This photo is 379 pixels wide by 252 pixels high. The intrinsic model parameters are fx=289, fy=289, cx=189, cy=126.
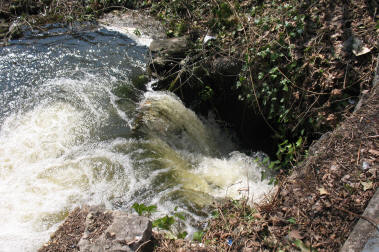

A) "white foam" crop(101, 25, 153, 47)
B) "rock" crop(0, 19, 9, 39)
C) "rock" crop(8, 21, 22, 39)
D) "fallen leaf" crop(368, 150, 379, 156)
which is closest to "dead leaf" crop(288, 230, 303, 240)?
"fallen leaf" crop(368, 150, 379, 156)

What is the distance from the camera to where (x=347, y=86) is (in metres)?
4.02

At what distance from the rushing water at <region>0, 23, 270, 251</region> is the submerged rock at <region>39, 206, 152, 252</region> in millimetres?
437

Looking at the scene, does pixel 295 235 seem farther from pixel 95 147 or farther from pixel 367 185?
pixel 95 147

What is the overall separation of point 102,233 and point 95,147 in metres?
2.09

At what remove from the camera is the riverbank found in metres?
2.70

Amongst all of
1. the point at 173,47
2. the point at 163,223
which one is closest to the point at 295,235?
the point at 163,223

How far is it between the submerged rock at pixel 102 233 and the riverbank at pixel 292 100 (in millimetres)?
319

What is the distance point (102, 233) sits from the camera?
2725 mm

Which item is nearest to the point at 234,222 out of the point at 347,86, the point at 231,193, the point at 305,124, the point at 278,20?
the point at 231,193

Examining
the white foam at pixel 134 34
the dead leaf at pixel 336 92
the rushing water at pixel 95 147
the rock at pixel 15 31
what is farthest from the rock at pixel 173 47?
the rock at pixel 15 31

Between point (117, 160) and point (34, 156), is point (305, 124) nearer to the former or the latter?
point (117, 160)

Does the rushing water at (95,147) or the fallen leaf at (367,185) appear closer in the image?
the fallen leaf at (367,185)

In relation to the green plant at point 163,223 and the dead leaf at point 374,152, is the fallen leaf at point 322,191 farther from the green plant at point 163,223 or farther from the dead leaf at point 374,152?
the green plant at point 163,223

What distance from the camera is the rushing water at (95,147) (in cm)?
382
